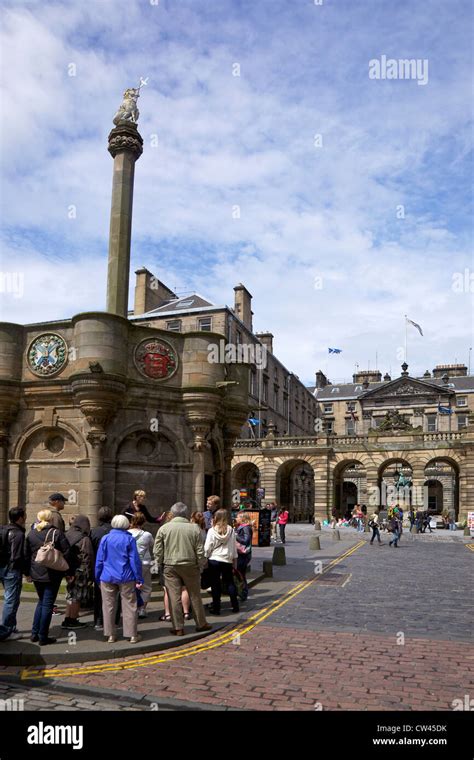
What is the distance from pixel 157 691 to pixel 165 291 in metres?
53.2

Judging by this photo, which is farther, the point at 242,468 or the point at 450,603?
the point at 242,468

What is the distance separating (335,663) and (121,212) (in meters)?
11.0

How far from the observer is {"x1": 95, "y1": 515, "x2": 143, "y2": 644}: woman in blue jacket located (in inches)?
312

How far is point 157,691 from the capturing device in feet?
20.9

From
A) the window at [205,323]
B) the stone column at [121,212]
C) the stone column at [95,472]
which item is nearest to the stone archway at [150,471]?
the stone column at [95,472]

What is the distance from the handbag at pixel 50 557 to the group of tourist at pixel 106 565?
0.01m

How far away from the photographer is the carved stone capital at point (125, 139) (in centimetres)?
1426

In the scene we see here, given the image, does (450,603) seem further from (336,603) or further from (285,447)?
(285,447)

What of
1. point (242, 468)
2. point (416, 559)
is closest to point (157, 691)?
point (416, 559)

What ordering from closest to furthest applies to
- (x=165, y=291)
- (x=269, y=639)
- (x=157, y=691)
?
(x=157, y=691)
(x=269, y=639)
(x=165, y=291)

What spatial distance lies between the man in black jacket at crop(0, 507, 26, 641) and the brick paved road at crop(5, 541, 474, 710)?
167cm

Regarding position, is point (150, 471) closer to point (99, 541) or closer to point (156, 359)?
point (156, 359)

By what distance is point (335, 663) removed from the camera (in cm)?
756

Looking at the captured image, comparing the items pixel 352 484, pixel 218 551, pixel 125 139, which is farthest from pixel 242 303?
pixel 218 551
